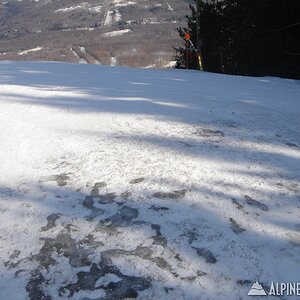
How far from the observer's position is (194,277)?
2.73 m

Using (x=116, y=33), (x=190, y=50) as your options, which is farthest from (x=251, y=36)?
(x=116, y=33)

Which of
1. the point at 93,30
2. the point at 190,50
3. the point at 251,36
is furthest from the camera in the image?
the point at 93,30

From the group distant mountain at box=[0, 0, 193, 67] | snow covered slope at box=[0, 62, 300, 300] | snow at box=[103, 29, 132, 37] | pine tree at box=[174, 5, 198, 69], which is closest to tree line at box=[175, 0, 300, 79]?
pine tree at box=[174, 5, 198, 69]

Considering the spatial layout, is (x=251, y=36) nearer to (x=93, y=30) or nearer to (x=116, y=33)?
(x=116, y=33)

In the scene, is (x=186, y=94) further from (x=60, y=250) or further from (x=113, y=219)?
(x=60, y=250)

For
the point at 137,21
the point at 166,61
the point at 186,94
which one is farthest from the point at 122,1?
the point at 186,94

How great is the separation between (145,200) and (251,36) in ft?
53.0

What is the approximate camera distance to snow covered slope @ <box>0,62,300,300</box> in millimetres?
2736

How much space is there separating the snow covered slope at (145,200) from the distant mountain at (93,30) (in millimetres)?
65685

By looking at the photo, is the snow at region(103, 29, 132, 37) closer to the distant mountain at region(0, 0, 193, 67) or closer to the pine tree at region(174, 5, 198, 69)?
the distant mountain at region(0, 0, 193, 67)

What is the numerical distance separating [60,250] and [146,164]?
5.13 ft
